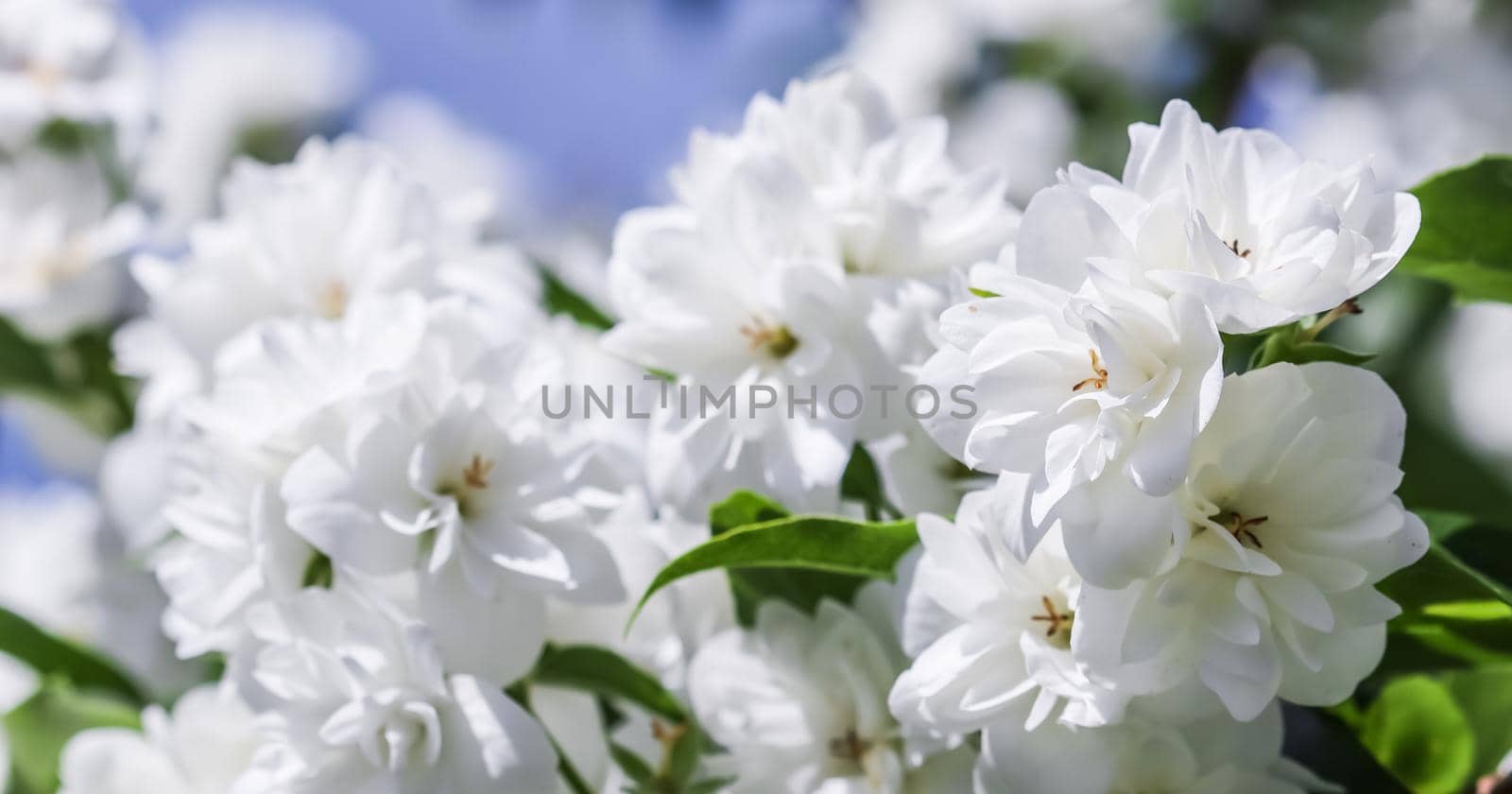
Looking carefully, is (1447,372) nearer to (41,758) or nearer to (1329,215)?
(1329,215)

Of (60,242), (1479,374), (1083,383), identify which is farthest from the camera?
(1479,374)

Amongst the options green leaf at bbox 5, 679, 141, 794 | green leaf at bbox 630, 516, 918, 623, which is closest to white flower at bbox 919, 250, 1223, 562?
green leaf at bbox 630, 516, 918, 623

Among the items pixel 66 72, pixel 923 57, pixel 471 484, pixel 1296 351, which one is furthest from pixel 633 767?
pixel 923 57

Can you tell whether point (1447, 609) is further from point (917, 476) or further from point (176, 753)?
point (176, 753)

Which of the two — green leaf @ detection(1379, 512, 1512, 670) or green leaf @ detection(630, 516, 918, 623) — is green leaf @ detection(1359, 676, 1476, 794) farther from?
green leaf @ detection(630, 516, 918, 623)

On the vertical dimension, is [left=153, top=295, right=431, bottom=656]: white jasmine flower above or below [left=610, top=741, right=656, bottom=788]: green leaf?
above

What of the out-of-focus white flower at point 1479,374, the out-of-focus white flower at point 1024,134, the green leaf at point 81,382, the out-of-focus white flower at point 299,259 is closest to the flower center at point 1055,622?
the out-of-focus white flower at point 299,259

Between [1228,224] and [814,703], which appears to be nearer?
[1228,224]
